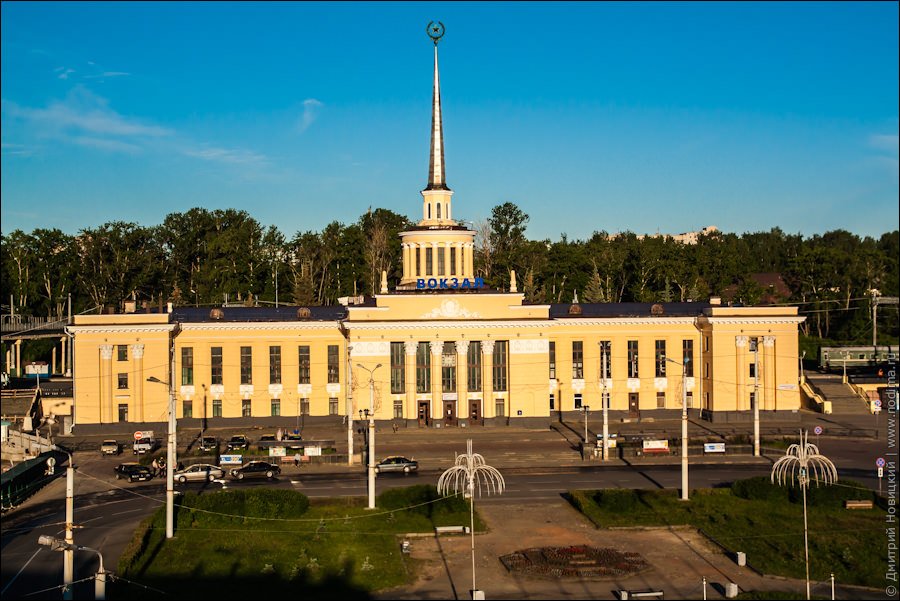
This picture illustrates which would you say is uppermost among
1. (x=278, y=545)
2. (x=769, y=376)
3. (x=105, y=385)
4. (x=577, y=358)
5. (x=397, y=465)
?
(x=577, y=358)

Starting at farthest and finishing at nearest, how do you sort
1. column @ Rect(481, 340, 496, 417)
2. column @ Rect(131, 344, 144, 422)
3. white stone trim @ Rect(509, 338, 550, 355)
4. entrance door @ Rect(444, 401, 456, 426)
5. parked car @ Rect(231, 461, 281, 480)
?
white stone trim @ Rect(509, 338, 550, 355), column @ Rect(481, 340, 496, 417), entrance door @ Rect(444, 401, 456, 426), column @ Rect(131, 344, 144, 422), parked car @ Rect(231, 461, 281, 480)

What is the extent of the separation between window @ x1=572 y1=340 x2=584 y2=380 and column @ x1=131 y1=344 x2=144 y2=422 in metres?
36.9

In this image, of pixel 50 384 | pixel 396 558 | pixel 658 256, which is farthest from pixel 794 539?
pixel 658 256

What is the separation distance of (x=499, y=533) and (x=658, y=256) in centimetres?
10777

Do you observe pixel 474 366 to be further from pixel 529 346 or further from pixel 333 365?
pixel 333 365

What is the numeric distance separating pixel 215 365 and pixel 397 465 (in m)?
27.0

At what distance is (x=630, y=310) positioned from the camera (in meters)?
A: 94.1

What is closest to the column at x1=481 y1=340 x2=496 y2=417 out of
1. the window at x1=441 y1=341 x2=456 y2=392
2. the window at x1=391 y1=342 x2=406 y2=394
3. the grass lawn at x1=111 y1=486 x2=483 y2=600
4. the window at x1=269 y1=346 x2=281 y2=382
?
the window at x1=441 y1=341 x2=456 y2=392

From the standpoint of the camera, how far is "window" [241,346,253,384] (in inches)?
3519

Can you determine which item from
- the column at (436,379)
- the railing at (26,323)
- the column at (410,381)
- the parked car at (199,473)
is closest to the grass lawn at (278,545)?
the parked car at (199,473)

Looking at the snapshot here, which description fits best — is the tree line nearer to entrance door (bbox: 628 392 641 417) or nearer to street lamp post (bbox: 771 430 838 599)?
entrance door (bbox: 628 392 641 417)

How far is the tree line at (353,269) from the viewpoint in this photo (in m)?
134

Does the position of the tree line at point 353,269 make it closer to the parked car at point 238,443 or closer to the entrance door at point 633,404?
the entrance door at point 633,404

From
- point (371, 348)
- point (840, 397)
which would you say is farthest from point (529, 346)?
point (840, 397)
